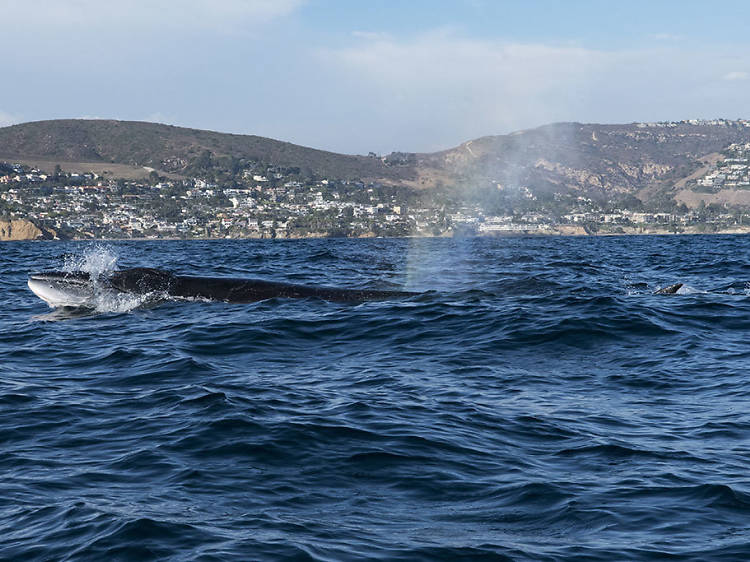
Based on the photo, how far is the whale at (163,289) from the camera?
69.9ft

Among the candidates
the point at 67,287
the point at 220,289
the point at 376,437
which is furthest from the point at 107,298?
the point at 376,437

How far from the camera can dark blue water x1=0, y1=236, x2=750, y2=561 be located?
6977 mm

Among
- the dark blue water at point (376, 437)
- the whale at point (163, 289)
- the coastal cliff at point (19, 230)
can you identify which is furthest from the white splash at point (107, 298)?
the coastal cliff at point (19, 230)

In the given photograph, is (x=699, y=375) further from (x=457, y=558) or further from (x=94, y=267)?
(x=94, y=267)

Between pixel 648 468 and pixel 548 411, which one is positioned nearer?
pixel 648 468

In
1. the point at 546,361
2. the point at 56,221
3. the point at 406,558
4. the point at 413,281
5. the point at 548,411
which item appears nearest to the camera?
the point at 406,558

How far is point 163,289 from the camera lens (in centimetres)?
2245

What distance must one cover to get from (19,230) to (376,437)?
501 feet

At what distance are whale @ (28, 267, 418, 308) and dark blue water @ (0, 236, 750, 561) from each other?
2120mm

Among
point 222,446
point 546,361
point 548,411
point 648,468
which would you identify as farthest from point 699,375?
point 222,446

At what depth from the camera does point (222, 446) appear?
9492 millimetres

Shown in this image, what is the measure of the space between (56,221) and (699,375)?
163800 millimetres

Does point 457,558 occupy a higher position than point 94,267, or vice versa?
point 94,267

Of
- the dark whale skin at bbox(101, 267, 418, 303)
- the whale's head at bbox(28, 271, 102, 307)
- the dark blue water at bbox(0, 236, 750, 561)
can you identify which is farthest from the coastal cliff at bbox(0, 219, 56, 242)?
the dark blue water at bbox(0, 236, 750, 561)
